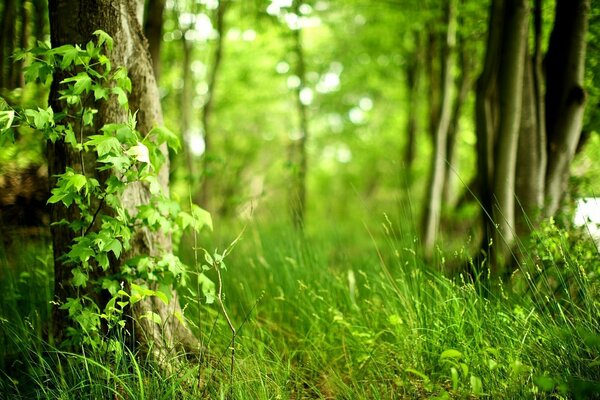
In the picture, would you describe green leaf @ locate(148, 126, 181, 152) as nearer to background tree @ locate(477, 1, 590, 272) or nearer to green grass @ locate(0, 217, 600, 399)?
green grass @ locate(0, 217, 600, 399)

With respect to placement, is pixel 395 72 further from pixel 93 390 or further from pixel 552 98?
pixel 93 390

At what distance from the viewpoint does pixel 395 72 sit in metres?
8.73

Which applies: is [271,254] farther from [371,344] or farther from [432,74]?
[432,74]

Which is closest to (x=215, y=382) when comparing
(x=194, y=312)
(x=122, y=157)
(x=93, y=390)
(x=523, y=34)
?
(x=93, y=390)

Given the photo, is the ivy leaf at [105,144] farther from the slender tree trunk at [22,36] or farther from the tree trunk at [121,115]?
the slender tree trunk at [22,36]

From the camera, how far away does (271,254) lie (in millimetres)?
3316

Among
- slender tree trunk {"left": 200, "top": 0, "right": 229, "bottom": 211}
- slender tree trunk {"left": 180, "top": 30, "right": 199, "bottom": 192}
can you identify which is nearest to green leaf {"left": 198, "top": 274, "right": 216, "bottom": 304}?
slender tree trunk {"left": 200, "top": 0, "right": 229, "bottom": 211}

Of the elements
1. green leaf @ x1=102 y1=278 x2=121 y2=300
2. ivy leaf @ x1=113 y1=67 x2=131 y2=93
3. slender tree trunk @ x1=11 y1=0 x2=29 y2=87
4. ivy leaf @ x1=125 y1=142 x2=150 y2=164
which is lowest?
green leaf @ x1=102 y1=278 x2=121 y2=300

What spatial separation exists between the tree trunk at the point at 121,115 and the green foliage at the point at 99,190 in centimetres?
5

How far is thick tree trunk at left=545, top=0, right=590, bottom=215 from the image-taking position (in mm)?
3073

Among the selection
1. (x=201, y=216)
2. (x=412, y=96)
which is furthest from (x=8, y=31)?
(x=412, y=96)

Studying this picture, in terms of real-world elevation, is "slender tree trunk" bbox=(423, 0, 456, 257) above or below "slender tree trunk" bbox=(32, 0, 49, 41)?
below

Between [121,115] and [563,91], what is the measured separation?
10.1 ft

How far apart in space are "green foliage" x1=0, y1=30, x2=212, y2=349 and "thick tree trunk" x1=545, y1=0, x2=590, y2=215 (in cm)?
270
